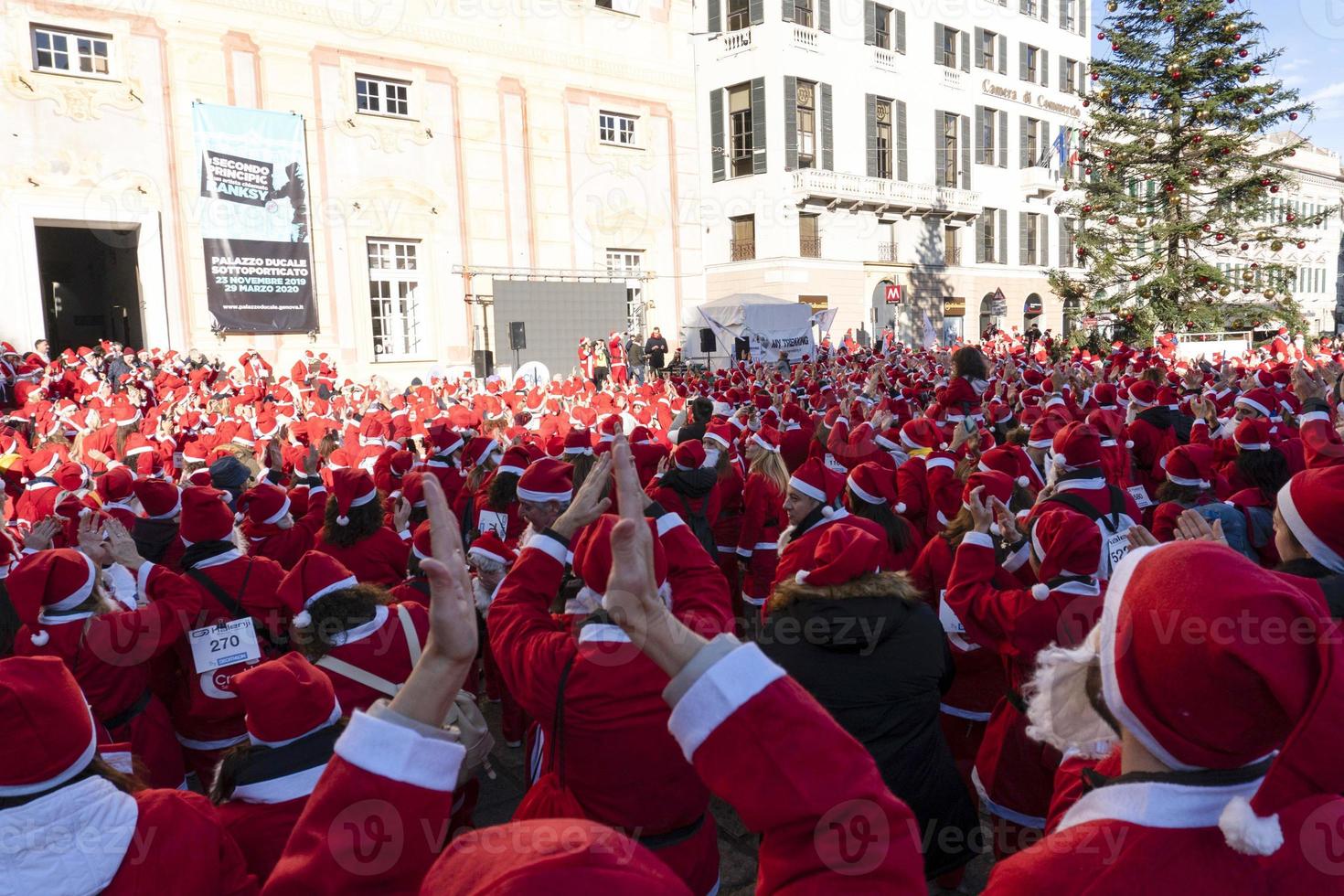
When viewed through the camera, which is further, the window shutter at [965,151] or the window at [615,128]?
the window shutter at [965,151]

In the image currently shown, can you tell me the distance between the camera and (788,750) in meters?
1.12

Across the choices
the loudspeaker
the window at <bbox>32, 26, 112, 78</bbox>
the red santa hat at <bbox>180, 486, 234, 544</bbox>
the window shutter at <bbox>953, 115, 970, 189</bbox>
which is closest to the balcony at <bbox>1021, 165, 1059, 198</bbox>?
the window shutter at <bbox>953, 115, 970, 189</bbox>

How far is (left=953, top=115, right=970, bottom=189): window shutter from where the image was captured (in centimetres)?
3847

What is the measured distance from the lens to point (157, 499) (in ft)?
16.4

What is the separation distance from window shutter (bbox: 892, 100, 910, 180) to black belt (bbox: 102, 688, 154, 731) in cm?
3694

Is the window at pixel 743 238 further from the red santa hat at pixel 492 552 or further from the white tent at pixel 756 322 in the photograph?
the red santa hat at pixel 492 552

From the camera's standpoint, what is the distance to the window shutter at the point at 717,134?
109 ft

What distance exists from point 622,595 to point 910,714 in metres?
1.96

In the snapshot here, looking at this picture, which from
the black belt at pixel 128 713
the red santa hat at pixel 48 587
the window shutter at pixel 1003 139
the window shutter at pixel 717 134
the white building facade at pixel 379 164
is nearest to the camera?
the red santa hat at pixel 48 587

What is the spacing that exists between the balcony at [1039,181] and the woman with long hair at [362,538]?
141 ft

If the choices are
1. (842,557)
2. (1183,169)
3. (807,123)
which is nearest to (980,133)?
(807,123)

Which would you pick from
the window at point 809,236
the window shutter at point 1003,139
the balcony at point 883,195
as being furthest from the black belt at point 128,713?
the window shutter at point 1003,139

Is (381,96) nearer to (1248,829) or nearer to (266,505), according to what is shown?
(266,505)

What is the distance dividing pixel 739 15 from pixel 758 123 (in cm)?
431
